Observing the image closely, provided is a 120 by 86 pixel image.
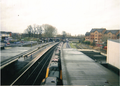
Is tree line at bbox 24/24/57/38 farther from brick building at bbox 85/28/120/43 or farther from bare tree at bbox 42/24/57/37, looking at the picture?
brick building at bbox 85/28/120/43

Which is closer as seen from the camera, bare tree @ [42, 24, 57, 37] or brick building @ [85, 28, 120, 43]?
brick building @ [85, 28, 120, 43]

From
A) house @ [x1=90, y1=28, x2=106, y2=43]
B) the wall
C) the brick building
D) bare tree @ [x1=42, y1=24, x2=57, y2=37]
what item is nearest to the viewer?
the wall

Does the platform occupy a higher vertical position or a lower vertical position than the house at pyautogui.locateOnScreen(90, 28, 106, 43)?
lower

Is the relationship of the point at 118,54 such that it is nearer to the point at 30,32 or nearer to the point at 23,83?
the point at 23,83

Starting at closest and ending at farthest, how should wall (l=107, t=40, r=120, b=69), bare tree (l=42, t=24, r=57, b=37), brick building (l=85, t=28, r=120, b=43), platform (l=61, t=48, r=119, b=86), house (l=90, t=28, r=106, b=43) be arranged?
platform (l=61, t=48, r=119, b=86), wall (l=107, t=40, r=120, b=69), brick building (l=85, t=28, r=120, b=43), house (l=90, t=28, r=106, b=43), bare tree (l=42, t=24, r=57, b=37)

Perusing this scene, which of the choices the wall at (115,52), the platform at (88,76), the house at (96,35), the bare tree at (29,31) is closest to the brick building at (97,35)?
the house at (96,35)

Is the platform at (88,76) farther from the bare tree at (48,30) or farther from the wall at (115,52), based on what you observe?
the bare tree at (48,30)

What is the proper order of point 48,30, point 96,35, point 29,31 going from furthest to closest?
1. point 48,30
2. point 96,35
3. point 29,31

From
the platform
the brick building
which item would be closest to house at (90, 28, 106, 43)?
the brick building

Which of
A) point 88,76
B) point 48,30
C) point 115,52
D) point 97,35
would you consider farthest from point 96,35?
point 88,76

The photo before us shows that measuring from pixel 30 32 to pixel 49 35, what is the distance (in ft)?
14.0

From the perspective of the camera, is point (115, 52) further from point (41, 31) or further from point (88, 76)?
point (41, 31)

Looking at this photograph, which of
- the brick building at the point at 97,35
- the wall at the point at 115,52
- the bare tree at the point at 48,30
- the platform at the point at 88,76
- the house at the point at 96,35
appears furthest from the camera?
the bare tree at the point at 48,30

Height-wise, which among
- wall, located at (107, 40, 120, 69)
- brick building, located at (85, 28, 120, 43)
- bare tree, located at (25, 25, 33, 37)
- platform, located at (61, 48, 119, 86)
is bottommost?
platform, located at (61, 48, 119, 86)
